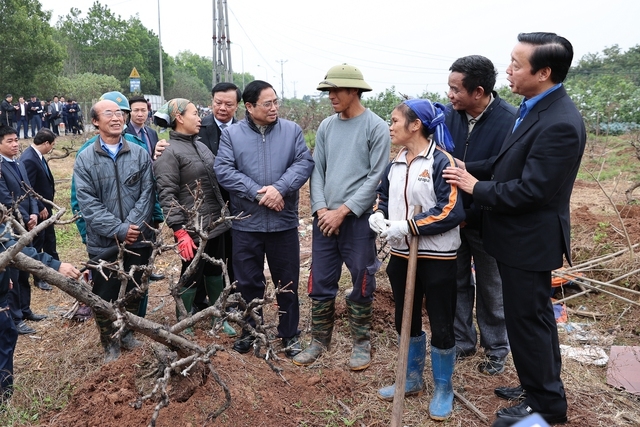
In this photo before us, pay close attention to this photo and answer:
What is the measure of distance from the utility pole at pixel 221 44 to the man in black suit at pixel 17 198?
46.7 ft

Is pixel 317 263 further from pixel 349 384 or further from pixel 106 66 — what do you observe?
pixel 106 66

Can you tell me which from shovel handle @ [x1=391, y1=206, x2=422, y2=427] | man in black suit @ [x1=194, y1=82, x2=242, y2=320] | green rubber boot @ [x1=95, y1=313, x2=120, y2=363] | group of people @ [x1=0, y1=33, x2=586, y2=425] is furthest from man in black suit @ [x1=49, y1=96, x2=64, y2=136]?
shovel handle @ [x1=391, y1=206, x2=422, y2=427]

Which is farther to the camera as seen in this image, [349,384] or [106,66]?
[106,66]

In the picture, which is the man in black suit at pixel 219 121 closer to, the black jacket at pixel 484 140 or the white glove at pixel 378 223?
the white glove at pixel 378 223

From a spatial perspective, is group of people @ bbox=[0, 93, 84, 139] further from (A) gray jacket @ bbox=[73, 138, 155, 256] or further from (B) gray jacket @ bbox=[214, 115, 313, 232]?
(B) gray jacket @ bbox=[214, 115, 313, 232]

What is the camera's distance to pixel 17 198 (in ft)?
15.4

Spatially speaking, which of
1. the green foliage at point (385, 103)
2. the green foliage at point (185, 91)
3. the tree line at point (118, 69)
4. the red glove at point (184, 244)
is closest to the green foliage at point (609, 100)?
the tree line at point (118, 69)

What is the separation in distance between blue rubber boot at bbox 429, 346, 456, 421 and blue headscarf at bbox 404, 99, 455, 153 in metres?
1.18

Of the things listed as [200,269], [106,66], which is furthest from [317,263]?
[106,66]

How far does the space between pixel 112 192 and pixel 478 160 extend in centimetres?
243

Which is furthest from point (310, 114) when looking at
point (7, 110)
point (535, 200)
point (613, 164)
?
point (535, 200)

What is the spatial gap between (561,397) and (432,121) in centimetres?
162

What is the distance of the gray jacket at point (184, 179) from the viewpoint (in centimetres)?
362

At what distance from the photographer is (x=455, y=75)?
3.14 m
